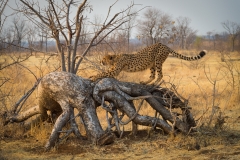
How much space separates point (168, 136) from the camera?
5609mm

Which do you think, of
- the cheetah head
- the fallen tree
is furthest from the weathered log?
the cheetah head

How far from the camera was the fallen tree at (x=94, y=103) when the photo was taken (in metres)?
5.24

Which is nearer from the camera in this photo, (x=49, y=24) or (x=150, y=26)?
(x=49, y=24)

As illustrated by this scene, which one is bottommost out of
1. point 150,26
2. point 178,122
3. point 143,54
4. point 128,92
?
point 178,122

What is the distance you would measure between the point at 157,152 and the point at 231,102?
5.28 m

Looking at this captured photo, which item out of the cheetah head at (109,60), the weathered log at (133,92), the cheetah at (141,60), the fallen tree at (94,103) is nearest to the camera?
the fallen tree at (94,103)

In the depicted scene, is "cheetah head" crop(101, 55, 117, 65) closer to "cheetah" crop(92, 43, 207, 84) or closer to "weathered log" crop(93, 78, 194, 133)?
"cheetah" crop(92, 43, 207, 84)

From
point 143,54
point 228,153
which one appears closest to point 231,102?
point 143,54

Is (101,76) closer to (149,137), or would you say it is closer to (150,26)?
(149,137)

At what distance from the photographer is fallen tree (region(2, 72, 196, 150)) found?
17.2 ft

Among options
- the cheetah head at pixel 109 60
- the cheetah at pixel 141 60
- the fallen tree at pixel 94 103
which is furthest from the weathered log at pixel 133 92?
the cheetah head at pixel 109 60

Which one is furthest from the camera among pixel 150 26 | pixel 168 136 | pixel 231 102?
pixel 150 26

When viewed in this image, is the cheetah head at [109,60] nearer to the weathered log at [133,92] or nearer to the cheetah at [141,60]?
the cheetah at [141,60]

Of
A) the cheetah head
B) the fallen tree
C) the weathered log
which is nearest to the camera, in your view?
the fallen tree
